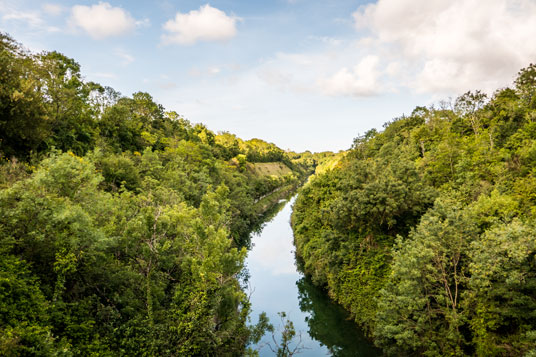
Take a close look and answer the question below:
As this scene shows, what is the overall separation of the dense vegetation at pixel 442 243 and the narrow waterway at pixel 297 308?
159cm

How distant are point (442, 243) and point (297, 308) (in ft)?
55.0

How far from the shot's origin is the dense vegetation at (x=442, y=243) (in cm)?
1309

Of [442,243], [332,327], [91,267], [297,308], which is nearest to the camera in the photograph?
[91,267]

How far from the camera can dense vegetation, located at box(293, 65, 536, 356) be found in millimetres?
13086

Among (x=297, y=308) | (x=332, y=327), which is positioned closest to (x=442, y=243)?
(x=332, y=327)

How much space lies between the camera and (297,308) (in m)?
27.8

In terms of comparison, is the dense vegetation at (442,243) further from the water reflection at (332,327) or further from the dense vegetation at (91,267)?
the dense vegetation at (91,267)

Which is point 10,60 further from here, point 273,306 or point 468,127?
point 468,127

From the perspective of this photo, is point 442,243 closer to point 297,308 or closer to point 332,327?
point 332,327

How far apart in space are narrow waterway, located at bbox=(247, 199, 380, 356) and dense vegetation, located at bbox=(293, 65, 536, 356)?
1.59 meters

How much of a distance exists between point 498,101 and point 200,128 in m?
64.3

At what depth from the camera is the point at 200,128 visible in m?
77.8

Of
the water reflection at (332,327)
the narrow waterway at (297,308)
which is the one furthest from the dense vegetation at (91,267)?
the water reflection at (332,327)

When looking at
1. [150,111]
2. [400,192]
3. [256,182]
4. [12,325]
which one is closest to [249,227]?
[256,182]
